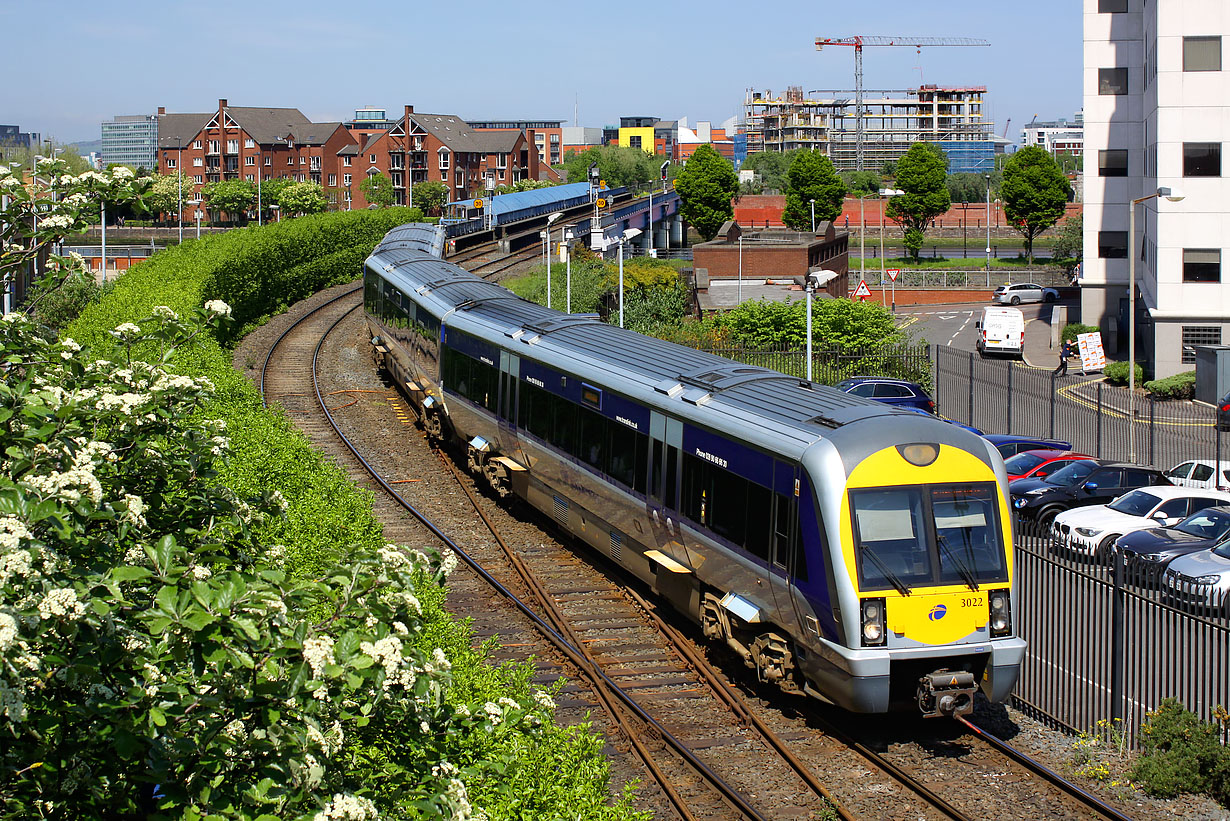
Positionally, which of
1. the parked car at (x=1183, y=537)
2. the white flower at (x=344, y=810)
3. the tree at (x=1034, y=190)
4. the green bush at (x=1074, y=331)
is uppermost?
the tree at (x=1034, y=190)

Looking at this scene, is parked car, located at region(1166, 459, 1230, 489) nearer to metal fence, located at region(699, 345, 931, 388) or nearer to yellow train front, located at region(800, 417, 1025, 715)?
metal fence, located at region(699, 345, 931, 388)

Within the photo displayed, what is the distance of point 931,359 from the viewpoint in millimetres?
35625

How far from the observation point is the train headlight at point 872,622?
10656 mm

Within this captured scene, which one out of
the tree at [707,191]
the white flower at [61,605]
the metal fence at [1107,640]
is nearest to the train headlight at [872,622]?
the metal fence at [1107,640]

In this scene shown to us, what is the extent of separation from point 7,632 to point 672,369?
448 inches

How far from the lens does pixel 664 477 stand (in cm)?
1385

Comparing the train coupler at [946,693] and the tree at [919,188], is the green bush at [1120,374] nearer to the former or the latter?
the train coupler at [946,693]

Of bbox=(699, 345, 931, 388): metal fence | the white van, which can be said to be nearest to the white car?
bbox=(699, 345, 931, 388): metal fence

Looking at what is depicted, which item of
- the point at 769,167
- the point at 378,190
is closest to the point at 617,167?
the point at 769,167

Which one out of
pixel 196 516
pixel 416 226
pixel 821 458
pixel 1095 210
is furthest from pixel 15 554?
pixel 1095 210

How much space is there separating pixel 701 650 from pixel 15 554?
1027 cm

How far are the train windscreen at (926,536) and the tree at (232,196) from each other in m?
99.1

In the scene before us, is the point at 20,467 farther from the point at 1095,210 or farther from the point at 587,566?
the point at 1095,210

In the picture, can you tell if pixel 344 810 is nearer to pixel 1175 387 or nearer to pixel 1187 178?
pixel 1175 387
